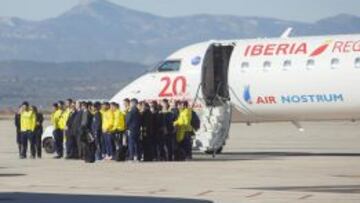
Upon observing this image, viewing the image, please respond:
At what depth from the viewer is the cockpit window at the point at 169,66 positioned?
43.1 meters

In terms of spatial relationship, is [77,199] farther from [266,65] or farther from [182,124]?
[266,65]

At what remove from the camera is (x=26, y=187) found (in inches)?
1098

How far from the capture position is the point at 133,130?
121 feet

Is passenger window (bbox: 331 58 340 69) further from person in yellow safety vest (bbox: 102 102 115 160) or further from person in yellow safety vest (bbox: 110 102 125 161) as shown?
person in yellow safety vest (bbox: 102 102 115 160)

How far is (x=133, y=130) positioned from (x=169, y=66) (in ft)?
21.8

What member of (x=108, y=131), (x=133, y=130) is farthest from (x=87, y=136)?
(x=133, y=130)

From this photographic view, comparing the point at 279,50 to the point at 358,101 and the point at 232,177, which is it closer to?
the point at 358,101

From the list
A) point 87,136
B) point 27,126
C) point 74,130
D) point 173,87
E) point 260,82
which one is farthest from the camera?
point 173,87

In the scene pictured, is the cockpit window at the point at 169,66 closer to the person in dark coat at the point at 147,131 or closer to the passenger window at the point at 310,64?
the passenger window at the point at 310,64

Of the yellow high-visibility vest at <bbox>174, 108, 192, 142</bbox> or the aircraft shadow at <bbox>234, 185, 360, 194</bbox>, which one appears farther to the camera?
the yellow high-visibility vest at <bbox>174, 108, 192, 142</bbox>

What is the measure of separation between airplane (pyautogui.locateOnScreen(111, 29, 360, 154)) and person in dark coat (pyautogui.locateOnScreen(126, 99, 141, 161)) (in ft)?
12.4

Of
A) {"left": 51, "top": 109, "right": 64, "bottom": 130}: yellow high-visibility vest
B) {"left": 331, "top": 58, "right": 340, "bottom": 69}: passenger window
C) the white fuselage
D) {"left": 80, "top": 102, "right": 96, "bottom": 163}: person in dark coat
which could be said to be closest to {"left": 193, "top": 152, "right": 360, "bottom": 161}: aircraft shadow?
the white fuselage

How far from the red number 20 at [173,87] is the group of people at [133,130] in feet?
11.5

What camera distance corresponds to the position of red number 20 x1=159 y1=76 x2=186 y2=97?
4225 centimetres
